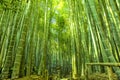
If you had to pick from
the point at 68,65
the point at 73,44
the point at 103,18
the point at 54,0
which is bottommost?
the point at 68,65

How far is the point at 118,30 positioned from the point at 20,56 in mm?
3117

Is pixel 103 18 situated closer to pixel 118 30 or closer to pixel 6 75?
pixel 118 30

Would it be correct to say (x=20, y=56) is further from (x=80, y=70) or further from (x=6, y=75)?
(x=80, y=70)

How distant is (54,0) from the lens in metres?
9.50

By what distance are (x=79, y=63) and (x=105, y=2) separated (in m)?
2.45

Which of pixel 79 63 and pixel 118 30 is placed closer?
pixel 118 30

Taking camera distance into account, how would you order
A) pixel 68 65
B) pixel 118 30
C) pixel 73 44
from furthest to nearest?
1. pixel 68 65
2. pixel 73 44
3. pixel 118 30

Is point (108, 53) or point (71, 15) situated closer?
point (108, 53)

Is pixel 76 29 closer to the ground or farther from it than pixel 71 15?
closer to the ground

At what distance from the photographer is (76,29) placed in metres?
5.50

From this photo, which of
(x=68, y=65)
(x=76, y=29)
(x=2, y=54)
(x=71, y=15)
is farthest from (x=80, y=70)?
(x=68, y=65)

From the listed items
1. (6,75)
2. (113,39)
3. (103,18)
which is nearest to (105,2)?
(103,18)

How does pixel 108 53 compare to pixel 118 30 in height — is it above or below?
below

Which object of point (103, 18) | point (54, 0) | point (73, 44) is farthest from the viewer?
point (54, 0)
